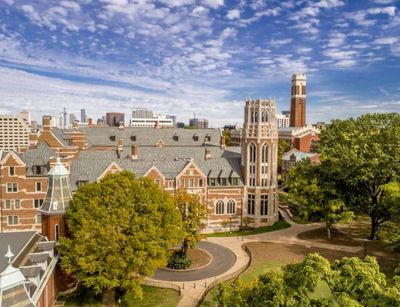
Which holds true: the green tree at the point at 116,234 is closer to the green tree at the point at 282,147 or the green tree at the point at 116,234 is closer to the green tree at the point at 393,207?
the green tree at the point at 393,207

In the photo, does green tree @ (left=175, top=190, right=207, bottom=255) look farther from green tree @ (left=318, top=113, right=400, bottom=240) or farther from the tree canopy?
the tree canopy

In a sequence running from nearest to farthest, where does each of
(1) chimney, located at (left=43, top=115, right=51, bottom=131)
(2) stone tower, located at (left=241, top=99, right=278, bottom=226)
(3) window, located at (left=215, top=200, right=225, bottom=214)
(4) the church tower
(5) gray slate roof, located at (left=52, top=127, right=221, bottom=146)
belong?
(4) the church tower, (2) stone tower, located at (left=241, top=99, right=278, bottom=226), (3) window, located at (left=215, top=200, right=225, bottom=214), (1) chimney, located at (left=43, top=115, right=51, bottom=131), (5) gray slate roof, located at (left=52, top=127, right=221, bottom=146)

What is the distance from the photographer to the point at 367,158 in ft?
A: 169

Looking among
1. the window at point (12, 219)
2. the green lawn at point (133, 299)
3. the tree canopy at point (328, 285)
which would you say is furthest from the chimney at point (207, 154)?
the tree canopy at point (328, 285)

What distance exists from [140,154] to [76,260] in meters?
35.2

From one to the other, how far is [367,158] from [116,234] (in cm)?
3962

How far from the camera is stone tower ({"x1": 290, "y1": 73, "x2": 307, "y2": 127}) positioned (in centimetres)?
13075

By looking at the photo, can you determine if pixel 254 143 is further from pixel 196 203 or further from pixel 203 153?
pixel 196 203

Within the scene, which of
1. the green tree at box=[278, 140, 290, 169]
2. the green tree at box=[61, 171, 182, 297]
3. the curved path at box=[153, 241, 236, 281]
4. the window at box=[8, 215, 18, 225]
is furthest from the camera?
the green tree at box=[278, 140, 290, 169]

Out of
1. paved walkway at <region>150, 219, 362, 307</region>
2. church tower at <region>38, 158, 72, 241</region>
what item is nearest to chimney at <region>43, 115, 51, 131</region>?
church tower at <region>38, 158, 72, 241</region>

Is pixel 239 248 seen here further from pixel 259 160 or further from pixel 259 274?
pixel 259 160

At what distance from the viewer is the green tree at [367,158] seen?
1984 inches

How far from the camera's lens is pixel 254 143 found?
202ft

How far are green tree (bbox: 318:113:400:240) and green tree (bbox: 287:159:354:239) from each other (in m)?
2.06
